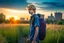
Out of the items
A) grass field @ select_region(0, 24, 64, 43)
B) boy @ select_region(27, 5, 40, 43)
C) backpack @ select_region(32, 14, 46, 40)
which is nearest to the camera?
boy @ select_region(27, 5, 40, 43)

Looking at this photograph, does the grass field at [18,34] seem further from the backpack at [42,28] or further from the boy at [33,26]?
the boy at [33,26]

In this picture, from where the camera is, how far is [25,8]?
4.68m

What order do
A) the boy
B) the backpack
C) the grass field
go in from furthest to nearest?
the grass field → the backpack → the boy

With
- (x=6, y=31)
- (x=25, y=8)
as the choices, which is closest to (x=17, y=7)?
(x=25, y=8)

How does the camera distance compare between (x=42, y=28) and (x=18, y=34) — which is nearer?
(x=42, y=28)

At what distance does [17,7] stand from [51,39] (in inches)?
37.4

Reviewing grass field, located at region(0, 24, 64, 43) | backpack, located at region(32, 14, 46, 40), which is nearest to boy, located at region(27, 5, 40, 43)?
backpack, located at region(32, 14, 46, 40)

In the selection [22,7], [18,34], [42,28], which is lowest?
[18,34]

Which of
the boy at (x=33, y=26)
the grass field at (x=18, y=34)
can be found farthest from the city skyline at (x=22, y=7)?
the boy at (x=33, y=26)

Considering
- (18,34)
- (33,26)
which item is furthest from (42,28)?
(18,34)

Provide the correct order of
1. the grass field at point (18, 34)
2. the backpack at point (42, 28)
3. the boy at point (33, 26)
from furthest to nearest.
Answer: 1. the grass field at point (18, 34)
2. the backpack at point (42, 28)
3. the boy at point (33, 26)

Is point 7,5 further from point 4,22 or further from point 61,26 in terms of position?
point 61,26

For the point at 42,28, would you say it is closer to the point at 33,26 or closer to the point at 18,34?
the point at 33,26

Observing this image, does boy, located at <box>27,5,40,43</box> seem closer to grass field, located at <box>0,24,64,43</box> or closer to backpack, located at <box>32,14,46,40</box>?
backpack, located at <box>32,14,46,40</box>
